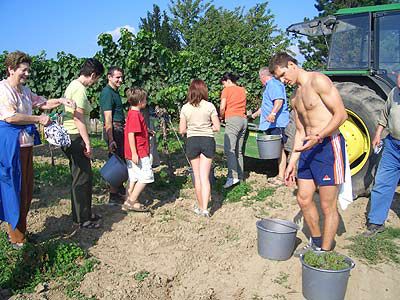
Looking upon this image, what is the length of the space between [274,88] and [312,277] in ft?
10.6

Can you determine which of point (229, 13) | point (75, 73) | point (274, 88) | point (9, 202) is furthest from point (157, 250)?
point (229, 13)

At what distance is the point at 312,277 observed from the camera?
3.01m

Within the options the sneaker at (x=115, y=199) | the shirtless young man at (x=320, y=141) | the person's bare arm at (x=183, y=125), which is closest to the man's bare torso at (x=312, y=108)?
the shirtless young man at (x=320, y=141)

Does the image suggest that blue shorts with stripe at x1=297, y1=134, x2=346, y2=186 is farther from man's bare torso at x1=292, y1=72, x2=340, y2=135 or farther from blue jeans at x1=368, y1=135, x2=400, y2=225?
blue jeans at x1=368, y1=135, x2=400, y2=225

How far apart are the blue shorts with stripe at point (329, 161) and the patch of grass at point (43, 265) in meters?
2.15

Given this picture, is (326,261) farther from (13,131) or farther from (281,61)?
(13,131)

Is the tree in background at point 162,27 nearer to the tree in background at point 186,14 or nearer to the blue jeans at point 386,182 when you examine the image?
the tree in background at point 186,14

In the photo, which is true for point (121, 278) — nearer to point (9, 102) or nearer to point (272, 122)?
point (9, 102)

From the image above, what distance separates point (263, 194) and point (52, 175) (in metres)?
3.25

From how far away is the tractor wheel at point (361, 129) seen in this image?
496 cm

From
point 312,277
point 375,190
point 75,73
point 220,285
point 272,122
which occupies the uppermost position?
point 75,73

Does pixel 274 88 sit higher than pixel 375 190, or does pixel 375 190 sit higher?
pixel 274 88

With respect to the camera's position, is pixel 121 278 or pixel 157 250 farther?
pixel 157 250

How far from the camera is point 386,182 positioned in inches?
164
